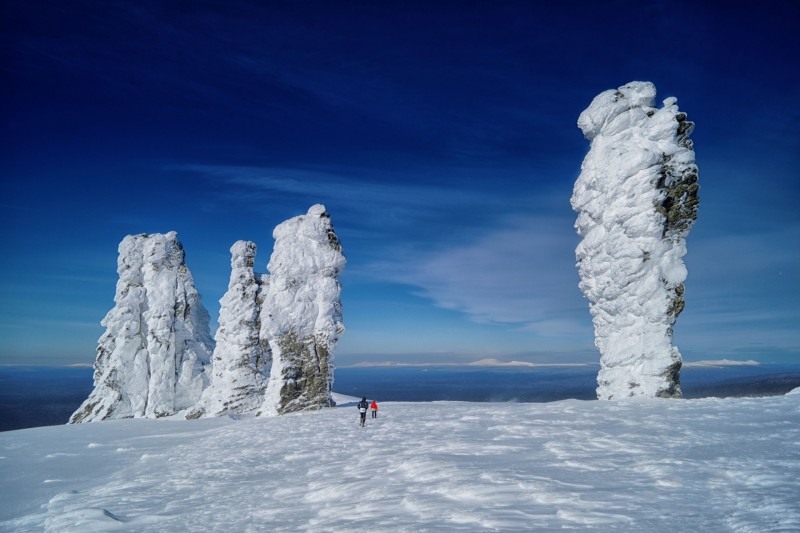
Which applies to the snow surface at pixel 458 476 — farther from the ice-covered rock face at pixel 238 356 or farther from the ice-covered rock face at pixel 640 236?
the ice-covered rock face at pixel 238 356

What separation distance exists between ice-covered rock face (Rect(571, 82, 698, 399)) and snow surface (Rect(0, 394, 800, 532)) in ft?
12.4

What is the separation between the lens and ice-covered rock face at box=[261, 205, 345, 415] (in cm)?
3153

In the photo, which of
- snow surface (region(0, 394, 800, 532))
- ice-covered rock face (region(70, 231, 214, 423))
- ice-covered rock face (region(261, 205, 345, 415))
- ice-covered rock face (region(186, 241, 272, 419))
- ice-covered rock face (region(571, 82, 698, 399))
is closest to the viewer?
snow surface (region(0, 394, 800, 532))

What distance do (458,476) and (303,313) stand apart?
23.5 m

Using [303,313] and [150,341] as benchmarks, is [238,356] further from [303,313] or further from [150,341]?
[150,341]

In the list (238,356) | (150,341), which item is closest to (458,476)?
(238,356)

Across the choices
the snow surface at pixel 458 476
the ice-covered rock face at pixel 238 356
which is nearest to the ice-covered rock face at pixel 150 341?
the ice-covered rock face at pixel 238 356

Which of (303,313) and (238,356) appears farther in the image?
(238,356)

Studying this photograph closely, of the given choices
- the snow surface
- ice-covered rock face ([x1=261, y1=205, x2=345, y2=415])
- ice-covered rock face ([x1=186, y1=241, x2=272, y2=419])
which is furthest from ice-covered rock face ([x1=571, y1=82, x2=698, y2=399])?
ice-covered rock face ([x1=186, y1=241, x2=272, y2=419])

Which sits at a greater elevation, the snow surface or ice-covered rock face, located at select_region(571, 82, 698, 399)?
ice-covered rock face, located at select_region(571, 82, 698, 399)

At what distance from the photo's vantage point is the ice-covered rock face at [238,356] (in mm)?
35906

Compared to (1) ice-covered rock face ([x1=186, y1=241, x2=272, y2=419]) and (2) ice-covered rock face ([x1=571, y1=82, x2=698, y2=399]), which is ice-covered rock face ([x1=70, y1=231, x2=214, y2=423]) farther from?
(2) ice-covered rock face ([x1=571, y1=82, x2=698, y2=399])

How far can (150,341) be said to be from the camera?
43281 millimetres

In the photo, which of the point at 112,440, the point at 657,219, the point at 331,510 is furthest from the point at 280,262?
the point at 331,510
